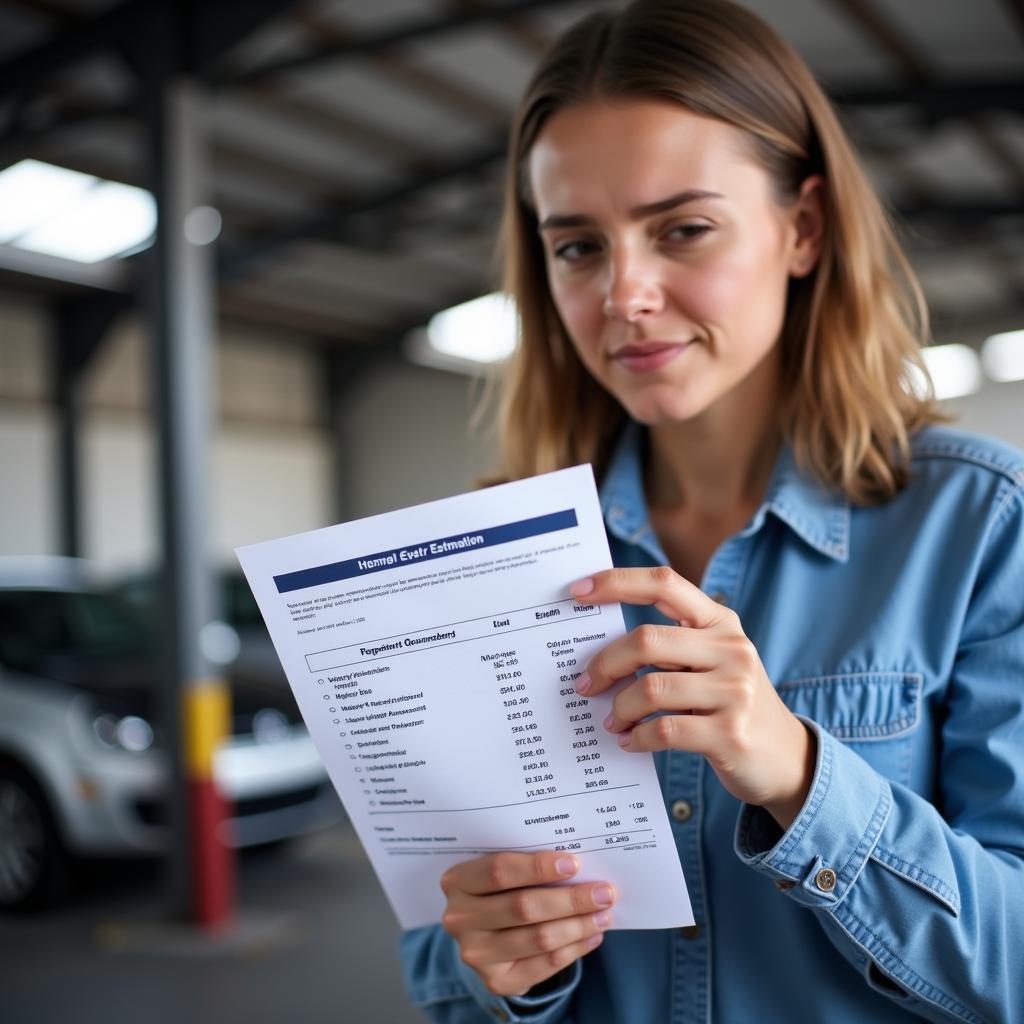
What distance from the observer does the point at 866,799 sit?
3.12ft

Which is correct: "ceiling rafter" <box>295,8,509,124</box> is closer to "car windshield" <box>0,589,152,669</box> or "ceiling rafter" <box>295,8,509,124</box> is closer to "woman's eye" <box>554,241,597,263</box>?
"car windshield" <box>0,589,152,669</box>

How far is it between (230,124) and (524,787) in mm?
6863

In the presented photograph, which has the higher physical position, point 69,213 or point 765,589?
point 69,213

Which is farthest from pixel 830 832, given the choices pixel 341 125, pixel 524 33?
pixel 341 125

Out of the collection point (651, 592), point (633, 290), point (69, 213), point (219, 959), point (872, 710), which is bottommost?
point (219, 959)

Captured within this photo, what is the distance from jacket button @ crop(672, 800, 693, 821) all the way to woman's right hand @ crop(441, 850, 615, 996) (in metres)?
0.16

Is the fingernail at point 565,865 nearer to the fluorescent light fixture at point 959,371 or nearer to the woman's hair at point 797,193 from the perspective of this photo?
the woman's hair at point 797,193

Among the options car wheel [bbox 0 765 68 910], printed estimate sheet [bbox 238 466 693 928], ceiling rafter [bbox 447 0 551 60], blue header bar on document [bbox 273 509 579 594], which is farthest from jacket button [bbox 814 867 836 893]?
ceiling rafter [bbox 447 0 551 60]

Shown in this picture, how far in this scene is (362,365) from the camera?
1460 centimetres

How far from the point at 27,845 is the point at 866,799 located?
4472mm

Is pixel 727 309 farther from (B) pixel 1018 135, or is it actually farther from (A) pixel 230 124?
(B) pixel 1018 135

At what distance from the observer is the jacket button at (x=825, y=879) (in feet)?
3.10

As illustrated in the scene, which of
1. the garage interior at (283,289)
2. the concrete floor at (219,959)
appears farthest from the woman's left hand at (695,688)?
the concrete floor at (219,959)

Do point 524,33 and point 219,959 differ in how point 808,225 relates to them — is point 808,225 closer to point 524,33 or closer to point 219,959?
point 219,959
